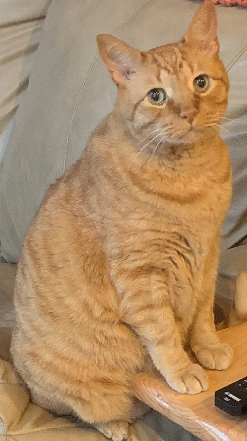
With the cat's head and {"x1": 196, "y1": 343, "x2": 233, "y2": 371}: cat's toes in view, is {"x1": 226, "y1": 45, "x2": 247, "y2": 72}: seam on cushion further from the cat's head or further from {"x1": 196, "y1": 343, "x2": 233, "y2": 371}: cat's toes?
{"x1": 196, "y1": 343, "x2": 233, "y2": 371}: cat's toes

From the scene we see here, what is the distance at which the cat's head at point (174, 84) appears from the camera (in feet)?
2.98

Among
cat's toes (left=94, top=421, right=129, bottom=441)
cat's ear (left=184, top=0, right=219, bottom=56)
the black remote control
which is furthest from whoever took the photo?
cat's toes (left=94, top=421, right=129, bottom=441)

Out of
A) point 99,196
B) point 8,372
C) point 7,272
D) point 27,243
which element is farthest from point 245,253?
point 7,272

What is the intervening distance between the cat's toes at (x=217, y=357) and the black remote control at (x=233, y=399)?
0.38 feet

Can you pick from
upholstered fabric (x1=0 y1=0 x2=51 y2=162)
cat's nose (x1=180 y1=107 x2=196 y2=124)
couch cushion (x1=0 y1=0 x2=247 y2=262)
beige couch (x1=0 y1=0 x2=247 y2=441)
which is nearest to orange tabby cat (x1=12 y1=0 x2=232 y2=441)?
cat's nose (x1=180 y1=107 x2=196 y2=124)

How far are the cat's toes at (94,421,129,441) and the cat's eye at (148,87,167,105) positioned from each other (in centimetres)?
66

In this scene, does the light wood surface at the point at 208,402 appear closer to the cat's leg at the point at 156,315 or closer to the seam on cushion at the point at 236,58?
the cat's leg at the point at 156,315

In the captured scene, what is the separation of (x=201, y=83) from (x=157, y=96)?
0.08 meters

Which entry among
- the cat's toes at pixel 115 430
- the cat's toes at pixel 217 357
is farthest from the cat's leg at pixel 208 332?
the cat's toes at pixel 115 430

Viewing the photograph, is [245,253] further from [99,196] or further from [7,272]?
[7,272]

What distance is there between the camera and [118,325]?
1.05 metres

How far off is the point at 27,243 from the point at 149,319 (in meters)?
0.36

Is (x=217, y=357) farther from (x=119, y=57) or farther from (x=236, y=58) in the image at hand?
(x=236, y=58)

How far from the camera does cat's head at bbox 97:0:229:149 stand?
2.98 feet
